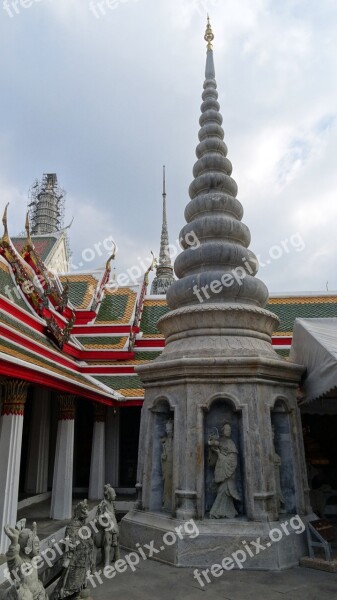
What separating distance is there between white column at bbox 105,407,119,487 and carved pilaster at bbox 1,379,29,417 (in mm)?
7682

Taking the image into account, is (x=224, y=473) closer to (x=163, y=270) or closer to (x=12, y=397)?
(x=12, y=397)

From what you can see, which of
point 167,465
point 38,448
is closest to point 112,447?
point 38,448

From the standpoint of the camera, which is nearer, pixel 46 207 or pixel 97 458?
pixel 97 458

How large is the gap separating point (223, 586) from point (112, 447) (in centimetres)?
1041

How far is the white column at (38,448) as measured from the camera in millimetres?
13891

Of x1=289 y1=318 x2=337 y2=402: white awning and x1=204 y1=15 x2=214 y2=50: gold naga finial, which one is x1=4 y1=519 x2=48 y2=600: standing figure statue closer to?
x1=289 y1=318 x2=337 y2=402: white awning

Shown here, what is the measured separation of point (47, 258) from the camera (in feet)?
70.3

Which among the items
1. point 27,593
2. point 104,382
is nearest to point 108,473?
point 104,382

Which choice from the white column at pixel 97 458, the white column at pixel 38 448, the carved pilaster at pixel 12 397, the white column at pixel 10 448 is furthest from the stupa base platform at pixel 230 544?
the white column at pixel 38 448

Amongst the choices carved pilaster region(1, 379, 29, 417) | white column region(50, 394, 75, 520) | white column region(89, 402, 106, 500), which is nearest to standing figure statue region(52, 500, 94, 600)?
carved pilaster region(1, 379, 29, 417)

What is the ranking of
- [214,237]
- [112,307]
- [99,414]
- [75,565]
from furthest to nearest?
[112,307] < [99,414] < [214,237] < [75,565]

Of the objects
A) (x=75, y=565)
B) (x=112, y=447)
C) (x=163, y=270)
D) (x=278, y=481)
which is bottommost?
(x=75, y=565)

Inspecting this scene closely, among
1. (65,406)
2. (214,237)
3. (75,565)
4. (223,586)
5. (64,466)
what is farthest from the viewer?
(65,406)

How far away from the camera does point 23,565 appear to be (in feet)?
14.1
